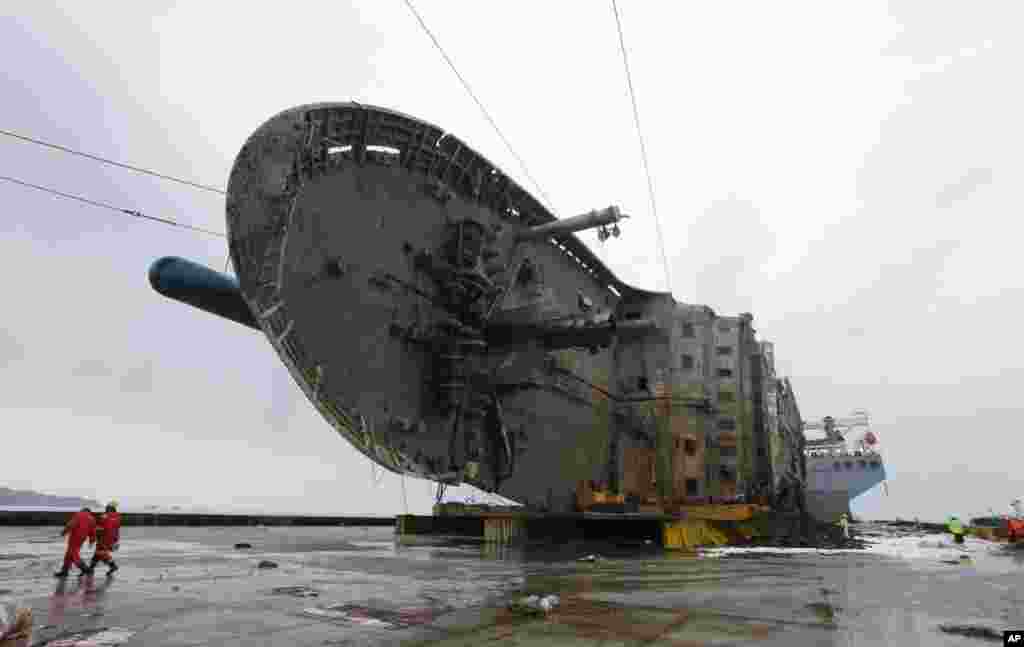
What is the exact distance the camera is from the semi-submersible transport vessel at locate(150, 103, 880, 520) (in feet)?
51.4

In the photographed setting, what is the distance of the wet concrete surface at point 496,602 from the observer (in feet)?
21.0

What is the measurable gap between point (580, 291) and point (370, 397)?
1473 cm

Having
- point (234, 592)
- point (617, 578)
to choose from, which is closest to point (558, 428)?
point (617, 578)

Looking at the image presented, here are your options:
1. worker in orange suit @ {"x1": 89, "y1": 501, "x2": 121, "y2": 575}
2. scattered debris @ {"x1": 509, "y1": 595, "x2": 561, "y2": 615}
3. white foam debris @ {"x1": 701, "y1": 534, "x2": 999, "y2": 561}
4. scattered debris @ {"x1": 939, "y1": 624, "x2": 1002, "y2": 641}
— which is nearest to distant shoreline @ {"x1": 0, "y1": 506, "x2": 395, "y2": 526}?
worker in orange suit @ {"x1": 89, "y1": 501, "x2": 121, "y2": 575}

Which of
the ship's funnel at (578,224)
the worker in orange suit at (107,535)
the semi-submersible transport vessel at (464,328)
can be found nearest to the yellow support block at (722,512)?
the semi-submersible transport vessel at (464,328)

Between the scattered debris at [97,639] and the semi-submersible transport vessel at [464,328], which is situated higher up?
the semi-submersible transport vessel at [464,328]

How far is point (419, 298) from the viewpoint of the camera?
20188mm

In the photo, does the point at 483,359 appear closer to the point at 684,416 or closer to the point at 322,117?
the point at 322,117

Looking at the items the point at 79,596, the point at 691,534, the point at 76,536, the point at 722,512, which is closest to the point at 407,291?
the point at 76,536

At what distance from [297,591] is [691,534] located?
17.4m

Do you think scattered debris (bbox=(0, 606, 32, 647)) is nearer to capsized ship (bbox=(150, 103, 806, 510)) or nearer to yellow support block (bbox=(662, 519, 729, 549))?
capsized ship (bbox=(150, 103, 806, 510))

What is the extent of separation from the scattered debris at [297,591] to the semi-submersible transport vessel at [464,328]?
6.29 metres

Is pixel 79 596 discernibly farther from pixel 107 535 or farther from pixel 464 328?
pixel 464 328

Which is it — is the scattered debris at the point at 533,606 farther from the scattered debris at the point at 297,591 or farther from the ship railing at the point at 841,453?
the ship railing at the point at 841,453
